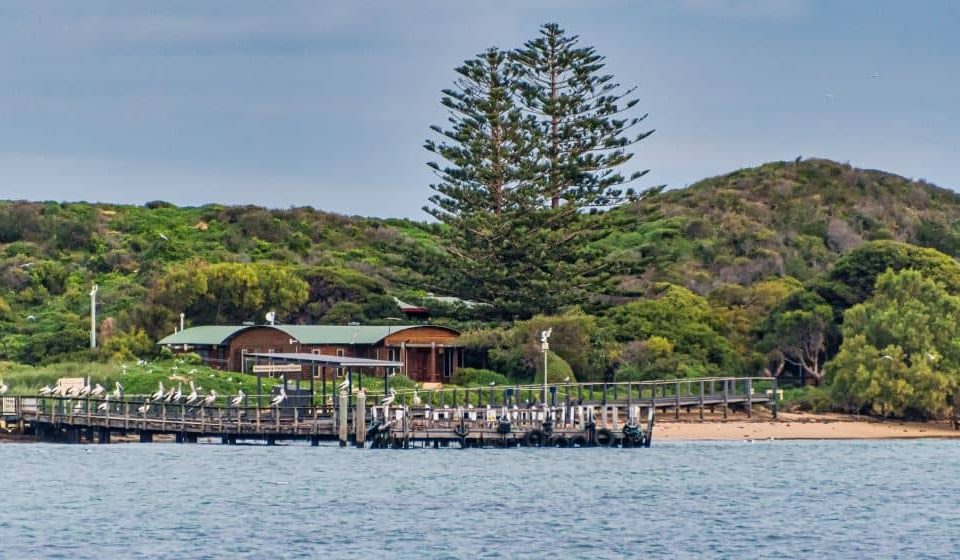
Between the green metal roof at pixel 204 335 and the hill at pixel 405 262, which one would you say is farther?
the hill at pixel 405 262

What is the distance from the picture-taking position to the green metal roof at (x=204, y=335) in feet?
243

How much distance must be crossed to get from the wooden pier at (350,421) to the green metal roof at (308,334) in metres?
11.0

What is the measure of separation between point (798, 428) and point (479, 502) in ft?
79.3

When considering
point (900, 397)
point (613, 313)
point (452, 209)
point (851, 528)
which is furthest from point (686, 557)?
point (452, 209)

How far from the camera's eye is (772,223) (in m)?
126

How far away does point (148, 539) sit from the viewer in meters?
36.9

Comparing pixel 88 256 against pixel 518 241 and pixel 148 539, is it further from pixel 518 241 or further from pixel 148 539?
pixel 148 539

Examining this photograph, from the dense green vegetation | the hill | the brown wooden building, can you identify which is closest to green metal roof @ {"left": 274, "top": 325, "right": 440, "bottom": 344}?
the brown wooden building

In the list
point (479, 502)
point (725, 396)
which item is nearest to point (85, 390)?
point (725, 396)

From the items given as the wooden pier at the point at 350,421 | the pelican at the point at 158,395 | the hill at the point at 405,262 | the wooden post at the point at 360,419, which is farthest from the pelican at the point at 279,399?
the hill at the point at 405,262

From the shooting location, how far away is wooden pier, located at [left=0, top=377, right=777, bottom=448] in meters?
55.6

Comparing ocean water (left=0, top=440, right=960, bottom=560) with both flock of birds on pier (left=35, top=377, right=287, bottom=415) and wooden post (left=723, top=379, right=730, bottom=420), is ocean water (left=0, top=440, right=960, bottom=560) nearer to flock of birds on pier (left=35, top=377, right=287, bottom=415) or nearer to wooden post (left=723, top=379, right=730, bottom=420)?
flock of birds on pier (left=35, top=377, right=287, bottom=415)

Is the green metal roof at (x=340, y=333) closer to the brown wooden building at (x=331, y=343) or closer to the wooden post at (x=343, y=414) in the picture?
the brown wooden building at (x=331, y=343)

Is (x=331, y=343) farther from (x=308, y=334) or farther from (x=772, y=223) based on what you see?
(x=772, y=223)
